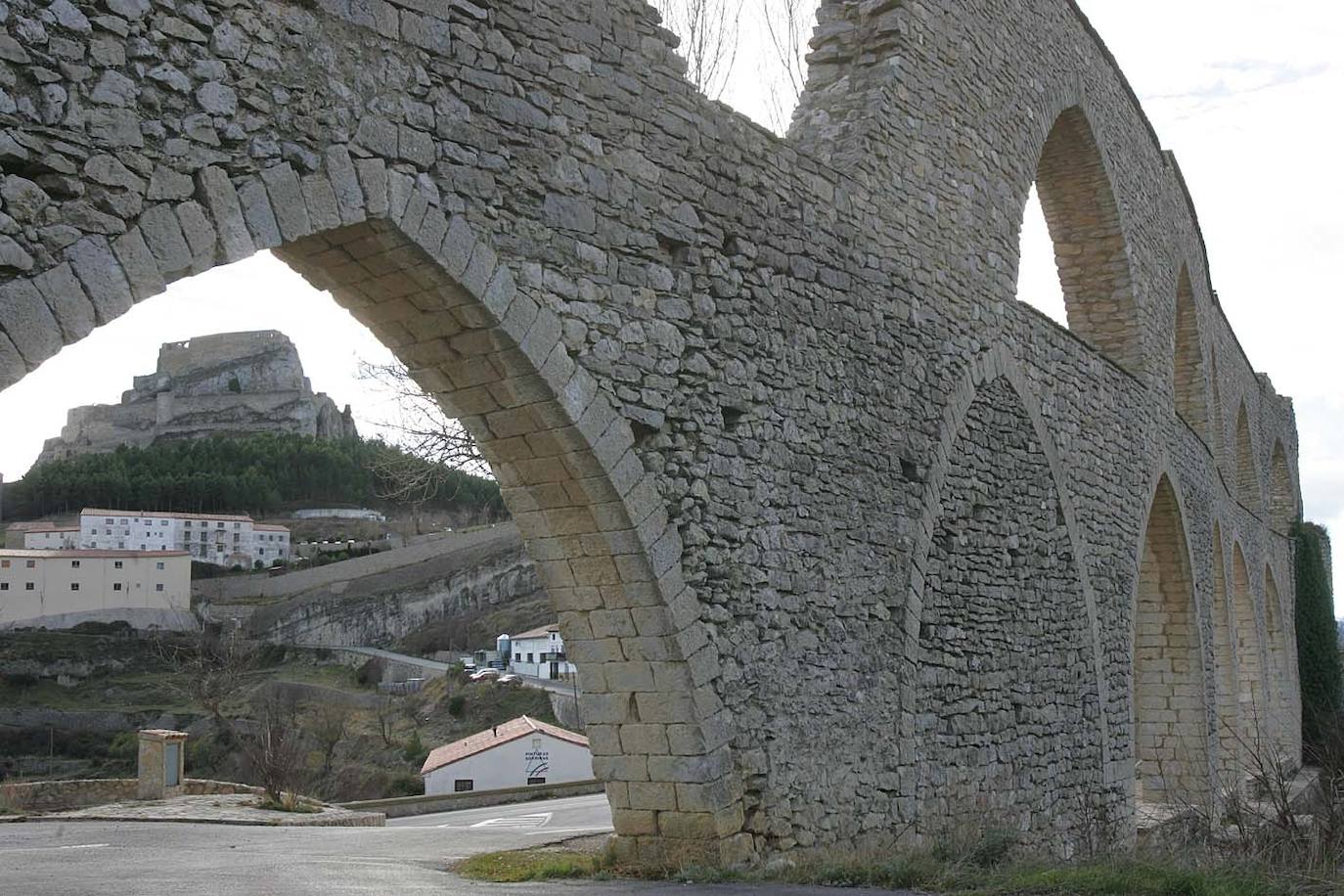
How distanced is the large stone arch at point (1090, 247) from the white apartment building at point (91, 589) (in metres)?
47.1

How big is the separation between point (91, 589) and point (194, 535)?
Answer: 45.9ft

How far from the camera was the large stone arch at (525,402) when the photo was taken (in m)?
4.26

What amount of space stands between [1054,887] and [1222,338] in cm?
1830

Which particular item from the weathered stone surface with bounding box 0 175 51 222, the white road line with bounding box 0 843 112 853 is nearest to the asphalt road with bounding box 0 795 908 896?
the white road line with bounding box 0 843 112 853

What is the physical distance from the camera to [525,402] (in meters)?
5.58

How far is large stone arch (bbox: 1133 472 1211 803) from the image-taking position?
Result: 15.1 metres

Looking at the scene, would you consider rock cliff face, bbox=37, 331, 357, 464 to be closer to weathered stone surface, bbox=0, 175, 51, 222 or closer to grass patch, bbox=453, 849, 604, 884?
grass patch, bbox=453, 849, 604, 884

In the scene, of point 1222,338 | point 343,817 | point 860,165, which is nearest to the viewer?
point 860,165

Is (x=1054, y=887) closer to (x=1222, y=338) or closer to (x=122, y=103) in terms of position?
(x=122, y=103)

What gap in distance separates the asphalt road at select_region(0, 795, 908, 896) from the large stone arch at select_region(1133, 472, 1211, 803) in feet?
23.6

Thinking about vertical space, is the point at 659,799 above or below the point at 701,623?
below

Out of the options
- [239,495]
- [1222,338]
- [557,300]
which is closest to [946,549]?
[557,300]

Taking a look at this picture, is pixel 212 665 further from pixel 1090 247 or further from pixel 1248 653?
pixel 1090 247

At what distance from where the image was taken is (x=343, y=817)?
12.6 meters
